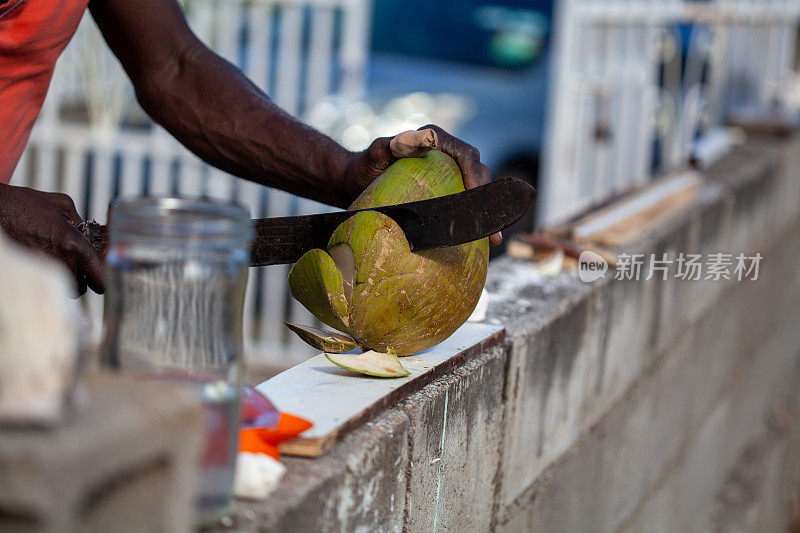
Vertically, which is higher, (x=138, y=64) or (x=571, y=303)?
(x=138, y=64)

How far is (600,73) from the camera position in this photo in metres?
6.31

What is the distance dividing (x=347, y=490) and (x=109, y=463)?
20.8 inches

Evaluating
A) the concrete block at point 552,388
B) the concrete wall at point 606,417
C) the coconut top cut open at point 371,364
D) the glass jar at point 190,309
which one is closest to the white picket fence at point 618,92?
the concrete wall at point 606,417

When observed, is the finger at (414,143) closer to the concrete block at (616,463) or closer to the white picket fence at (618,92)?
the concrete block at (616,463)

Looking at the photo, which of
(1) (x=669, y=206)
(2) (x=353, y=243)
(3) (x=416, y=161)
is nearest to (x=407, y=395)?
(2) (x=353, y=243)

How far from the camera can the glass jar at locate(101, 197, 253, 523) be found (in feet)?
3.08

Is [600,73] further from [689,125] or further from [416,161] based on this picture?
[416,161]

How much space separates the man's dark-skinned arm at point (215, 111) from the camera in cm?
184

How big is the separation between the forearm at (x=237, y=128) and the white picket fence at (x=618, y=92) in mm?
4331

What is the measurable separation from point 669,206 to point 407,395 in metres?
2.66

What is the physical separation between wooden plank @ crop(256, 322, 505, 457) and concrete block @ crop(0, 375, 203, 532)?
396 millimetres

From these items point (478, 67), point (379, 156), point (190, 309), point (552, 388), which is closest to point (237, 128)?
point (379, 156)

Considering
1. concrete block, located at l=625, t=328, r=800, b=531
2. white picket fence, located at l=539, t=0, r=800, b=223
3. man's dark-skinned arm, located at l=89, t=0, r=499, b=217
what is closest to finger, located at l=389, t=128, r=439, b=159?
man's dark-skinned arm, located at l=89, t=0, r=499, b=217

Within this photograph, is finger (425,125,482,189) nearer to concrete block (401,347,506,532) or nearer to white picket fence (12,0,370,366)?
concrete block (401,347,506,532)
